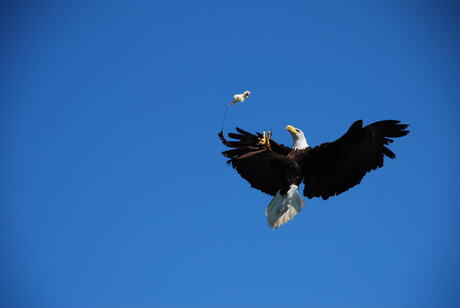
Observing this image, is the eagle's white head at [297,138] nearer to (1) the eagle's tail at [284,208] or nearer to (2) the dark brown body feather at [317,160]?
(2) the dark brown body feather at [317,160]

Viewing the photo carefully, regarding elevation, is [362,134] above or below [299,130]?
below

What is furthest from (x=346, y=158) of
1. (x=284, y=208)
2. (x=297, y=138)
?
(x=284, y=208)

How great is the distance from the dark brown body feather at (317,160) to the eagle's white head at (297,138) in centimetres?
15

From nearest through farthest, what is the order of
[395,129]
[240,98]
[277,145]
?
[240,98]
[395,129]
[277,145]

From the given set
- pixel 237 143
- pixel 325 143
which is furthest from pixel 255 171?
pixel 325 143

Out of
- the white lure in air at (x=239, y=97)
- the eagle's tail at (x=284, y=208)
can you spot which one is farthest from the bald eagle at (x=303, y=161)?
the white lure in air at (x=239, y=97)

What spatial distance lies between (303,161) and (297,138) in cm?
52

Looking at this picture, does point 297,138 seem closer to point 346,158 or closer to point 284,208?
point 346,158

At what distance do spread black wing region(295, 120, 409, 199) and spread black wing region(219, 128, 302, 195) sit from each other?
250mm

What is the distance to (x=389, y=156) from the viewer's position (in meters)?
9.91

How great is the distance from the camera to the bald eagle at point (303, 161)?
9.97m

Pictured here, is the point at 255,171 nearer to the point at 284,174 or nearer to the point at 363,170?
the point at 284,174

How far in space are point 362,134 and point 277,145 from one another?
1.40 m

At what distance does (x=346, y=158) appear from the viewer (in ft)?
33.3
